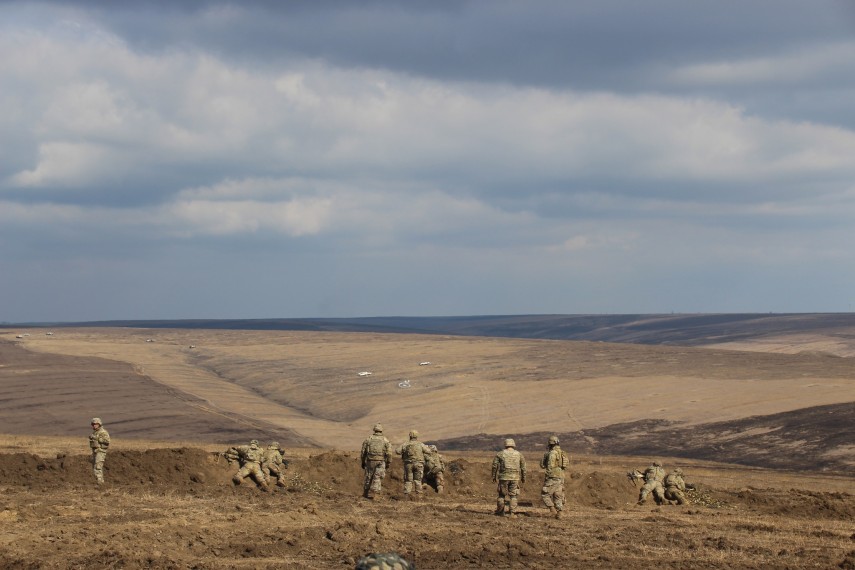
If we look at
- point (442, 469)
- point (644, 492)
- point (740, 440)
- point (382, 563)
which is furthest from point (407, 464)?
point (740, 440)

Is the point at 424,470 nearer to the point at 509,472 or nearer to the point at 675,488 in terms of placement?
the point at 509,472

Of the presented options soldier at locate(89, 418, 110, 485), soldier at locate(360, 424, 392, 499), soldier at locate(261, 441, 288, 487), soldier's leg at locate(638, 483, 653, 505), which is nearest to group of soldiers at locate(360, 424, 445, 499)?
soldier at locate(360, 424, 392, 499)

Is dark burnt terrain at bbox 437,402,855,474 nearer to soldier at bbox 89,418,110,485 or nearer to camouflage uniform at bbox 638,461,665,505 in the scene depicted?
camouflage uniform at bbox 638,461,665,505

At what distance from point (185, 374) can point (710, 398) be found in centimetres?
4287

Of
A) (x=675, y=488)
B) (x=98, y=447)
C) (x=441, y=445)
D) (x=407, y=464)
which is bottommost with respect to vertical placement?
(x=441, y=445)

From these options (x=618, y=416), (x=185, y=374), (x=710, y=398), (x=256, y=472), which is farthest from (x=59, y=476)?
(x=185, y=374)

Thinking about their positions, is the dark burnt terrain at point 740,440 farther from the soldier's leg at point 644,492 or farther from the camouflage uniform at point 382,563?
the camouflage uniform at point 382,563

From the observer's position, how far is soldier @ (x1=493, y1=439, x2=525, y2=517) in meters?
22.2

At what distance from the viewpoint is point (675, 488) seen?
26.4 metres

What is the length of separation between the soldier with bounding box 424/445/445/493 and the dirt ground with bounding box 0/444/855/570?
0.58m

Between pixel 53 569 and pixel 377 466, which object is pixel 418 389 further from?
pixel 53 569

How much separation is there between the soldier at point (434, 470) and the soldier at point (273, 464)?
12.3 feet

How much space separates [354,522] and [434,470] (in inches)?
309

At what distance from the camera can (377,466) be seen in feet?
80.5
